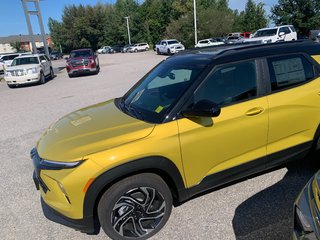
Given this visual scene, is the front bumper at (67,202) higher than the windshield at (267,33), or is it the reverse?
the windshield at (267,33)

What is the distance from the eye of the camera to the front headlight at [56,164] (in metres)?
2.60

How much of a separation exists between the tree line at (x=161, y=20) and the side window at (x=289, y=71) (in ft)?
121

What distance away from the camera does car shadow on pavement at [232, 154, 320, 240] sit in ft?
9.50

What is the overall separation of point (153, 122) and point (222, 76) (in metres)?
0.92

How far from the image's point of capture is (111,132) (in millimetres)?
2896

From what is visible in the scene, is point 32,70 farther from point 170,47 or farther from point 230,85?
point 170,47

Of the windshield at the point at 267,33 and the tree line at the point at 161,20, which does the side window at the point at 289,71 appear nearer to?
the windshield at the point at 267,33

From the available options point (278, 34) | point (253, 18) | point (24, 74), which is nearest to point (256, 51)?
point (24, 74)

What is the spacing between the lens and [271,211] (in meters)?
3.21

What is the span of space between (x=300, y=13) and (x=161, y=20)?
30924mm

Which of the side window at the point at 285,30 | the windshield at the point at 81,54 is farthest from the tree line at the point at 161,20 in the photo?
the windshield at the point at 81,54

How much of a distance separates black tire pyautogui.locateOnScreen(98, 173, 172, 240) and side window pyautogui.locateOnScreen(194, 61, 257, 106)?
98cm

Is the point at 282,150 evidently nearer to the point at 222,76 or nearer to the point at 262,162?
the point at 262,162

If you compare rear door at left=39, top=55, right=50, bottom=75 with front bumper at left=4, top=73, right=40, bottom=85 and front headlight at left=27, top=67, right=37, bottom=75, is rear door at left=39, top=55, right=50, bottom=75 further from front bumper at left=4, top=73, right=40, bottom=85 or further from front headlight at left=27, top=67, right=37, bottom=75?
front bumper at left=4, top=73, right=40, bottom=85
